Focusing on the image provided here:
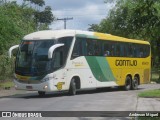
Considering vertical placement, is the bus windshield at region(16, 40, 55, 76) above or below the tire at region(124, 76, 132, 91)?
above

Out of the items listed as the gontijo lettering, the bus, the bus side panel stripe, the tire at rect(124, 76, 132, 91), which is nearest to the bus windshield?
the bus

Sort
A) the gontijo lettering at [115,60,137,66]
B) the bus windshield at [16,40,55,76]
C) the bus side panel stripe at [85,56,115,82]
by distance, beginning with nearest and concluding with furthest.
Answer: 1. the bus windshield at [16,40,55,76]
2. the bus side panel stripe at [85,56,115,82]
3. the gontijo lettering at [115,60,137,66]

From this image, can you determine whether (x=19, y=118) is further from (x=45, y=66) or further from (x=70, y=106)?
(x=45, y=66)

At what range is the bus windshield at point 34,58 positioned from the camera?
23.8m

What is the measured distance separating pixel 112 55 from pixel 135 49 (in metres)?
3.48

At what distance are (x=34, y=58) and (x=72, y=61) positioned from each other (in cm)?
246

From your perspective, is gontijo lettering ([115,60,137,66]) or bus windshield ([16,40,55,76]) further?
gontijo lettering ([115,60,137,66])

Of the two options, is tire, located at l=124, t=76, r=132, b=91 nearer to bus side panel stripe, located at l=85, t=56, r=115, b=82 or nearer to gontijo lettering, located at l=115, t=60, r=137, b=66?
gontijo lettering, located at l=115, t=60, r=137, b=66

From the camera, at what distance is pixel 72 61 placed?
25547mm

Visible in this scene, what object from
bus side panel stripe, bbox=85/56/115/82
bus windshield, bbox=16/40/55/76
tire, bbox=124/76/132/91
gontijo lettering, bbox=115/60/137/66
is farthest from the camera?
tire, bbox=124/76/132/91

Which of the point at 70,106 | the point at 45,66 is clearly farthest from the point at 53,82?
the point at 70,106

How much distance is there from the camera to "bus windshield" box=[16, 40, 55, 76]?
23.8 meters

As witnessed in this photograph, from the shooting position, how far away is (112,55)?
98.5ft

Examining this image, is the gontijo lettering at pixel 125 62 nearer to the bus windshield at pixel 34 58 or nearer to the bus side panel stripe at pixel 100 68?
the bus side panel stripe at pixel 100 68
